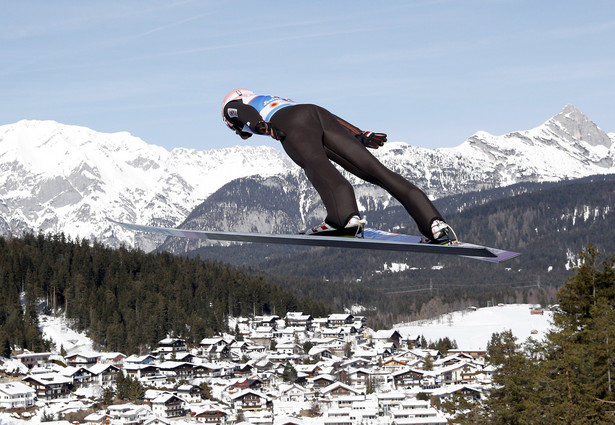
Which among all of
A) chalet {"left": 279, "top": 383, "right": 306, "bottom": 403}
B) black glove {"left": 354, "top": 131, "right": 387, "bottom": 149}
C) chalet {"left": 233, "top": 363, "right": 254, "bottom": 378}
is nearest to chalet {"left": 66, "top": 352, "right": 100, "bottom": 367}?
chalet {"left": 233, "top": 363, "right": 254, "bottom": 378}

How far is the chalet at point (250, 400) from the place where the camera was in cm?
11188

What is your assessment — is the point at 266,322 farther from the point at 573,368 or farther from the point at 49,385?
the point at 573,368

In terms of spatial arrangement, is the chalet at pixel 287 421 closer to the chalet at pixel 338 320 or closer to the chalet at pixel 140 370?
the chalet at pixel 140 370

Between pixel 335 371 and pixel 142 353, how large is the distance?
3324 cm

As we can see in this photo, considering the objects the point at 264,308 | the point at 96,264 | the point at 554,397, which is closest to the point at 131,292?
the point at 96,264

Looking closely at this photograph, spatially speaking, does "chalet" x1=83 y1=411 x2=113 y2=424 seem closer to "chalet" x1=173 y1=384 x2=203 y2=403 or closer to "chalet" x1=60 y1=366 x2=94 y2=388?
"chalet" x1=173 y1=384 x2=203 y2=403

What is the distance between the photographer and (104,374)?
402 ft

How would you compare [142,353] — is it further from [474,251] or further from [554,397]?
[474,251]

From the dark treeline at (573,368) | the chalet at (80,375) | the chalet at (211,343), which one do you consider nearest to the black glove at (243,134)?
the dark treeline at (573,368)

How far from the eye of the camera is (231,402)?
113188mm

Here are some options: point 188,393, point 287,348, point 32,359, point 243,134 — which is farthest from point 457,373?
point 243,134

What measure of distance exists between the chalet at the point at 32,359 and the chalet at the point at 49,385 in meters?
11.5

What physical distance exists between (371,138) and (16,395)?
110m

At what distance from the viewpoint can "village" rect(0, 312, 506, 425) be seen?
103 m
